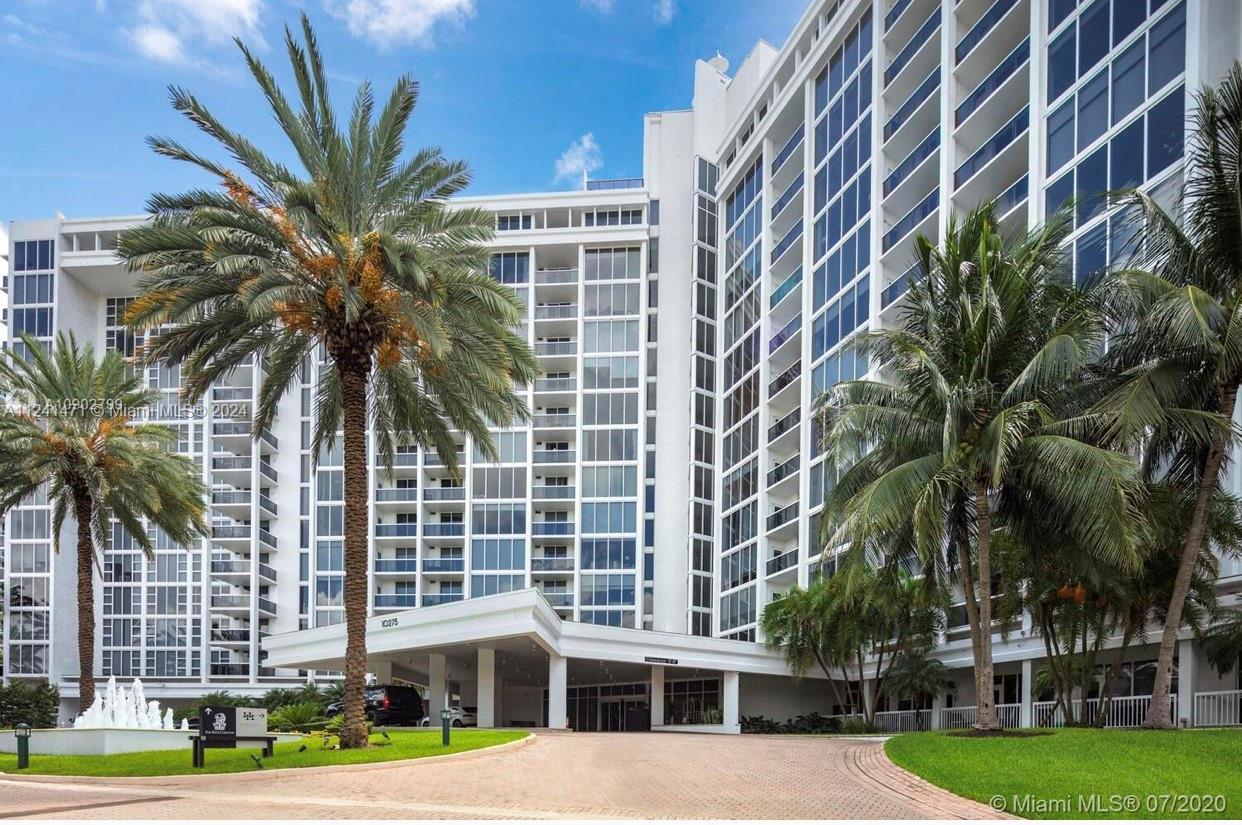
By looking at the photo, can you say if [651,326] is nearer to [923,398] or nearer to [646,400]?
[646,400]

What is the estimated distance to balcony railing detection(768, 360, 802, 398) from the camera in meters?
59.9

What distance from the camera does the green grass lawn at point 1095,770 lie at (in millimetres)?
13375

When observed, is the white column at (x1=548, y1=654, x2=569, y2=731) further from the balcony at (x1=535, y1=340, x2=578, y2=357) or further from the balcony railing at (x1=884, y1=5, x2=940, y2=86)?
the balcony at (x1=535, y1=340, x2=578, y2=357)

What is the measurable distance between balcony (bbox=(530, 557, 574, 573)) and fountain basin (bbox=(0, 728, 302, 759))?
45718 mm

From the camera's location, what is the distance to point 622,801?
15531 millimetres

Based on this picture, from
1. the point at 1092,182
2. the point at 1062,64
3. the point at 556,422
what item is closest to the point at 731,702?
the point at 1092,182

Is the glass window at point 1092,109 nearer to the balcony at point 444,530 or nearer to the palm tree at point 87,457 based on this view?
the palm tree at point 87,457

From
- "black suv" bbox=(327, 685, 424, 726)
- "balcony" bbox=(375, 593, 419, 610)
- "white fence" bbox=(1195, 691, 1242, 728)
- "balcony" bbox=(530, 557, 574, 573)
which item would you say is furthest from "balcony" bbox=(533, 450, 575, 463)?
"white fence" bbox=(1195, 691, 1242, 728)

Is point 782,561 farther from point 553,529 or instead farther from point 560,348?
point 560,348

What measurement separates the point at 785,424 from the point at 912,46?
2103 cm

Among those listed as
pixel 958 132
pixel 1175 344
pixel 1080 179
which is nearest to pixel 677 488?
pixel 958 132

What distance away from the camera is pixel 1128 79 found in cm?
3366

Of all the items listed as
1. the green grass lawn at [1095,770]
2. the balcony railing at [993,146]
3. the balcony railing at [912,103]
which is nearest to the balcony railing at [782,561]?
the balcony railing at [912,103]

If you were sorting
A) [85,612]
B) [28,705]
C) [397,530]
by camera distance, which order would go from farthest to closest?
1. [397,530]
2. [28,705]
3. [85,612]
